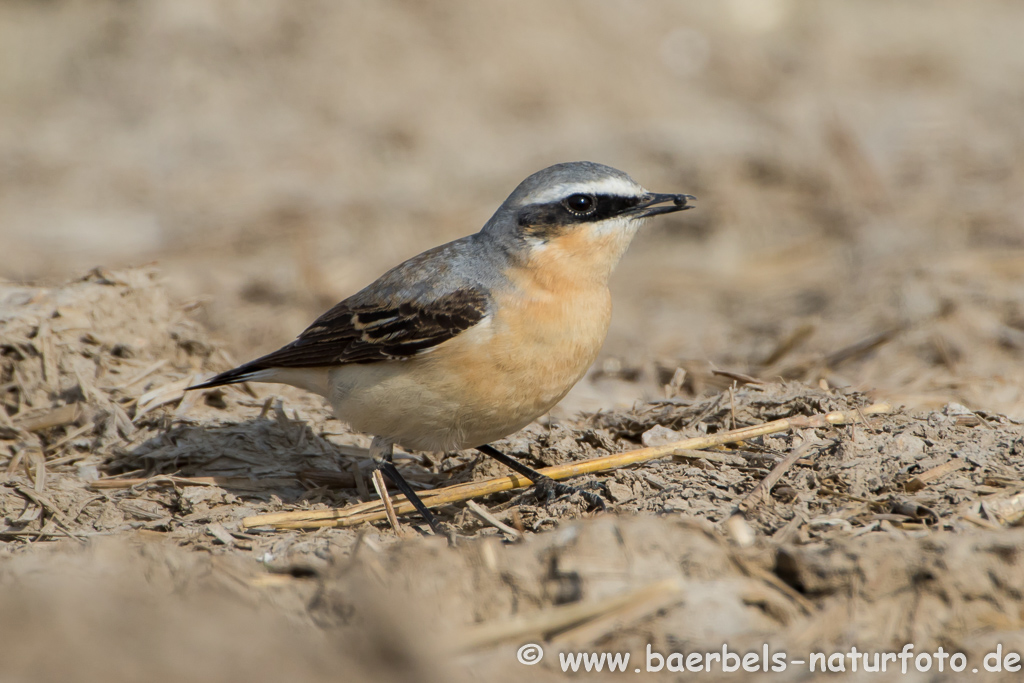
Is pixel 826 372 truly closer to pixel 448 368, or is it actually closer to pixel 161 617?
pixel 448 368

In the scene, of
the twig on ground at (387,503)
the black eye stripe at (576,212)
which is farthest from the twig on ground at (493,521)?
the black eye stripe at (576,212)

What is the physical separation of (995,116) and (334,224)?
10.6 m

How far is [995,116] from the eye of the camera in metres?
14.7

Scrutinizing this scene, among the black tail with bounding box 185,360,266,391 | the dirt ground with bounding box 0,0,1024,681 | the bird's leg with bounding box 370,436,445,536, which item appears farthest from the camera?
the black tail with bounding box 185,360,266,391

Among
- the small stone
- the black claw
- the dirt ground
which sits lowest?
the black claw

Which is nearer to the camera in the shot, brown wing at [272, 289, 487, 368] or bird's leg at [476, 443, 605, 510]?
bird's leg at [476, 443, 605, 510]

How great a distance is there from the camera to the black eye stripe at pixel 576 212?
5844 mm

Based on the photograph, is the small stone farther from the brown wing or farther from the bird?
the brown wing

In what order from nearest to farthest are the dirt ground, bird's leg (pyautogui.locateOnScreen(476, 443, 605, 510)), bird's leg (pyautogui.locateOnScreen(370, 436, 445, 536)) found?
the dirt ground → bird's leg (pyautogui.locateOnScreen(476, 443, 605, 510)) → bird's leg (pyautogui.locateOnScreen(370, 436, 445, 536))

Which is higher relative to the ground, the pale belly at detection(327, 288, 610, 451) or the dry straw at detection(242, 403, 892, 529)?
the pale belly at detection(327, 288, 610, 451)

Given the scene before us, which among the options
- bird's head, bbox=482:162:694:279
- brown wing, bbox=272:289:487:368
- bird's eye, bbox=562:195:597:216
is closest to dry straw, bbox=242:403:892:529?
brown wing, bbox=272:289:487:368

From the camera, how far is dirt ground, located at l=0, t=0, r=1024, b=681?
3.64m

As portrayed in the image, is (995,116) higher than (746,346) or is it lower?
higher

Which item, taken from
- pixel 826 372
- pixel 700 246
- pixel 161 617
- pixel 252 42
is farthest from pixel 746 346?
pixel 252 42
